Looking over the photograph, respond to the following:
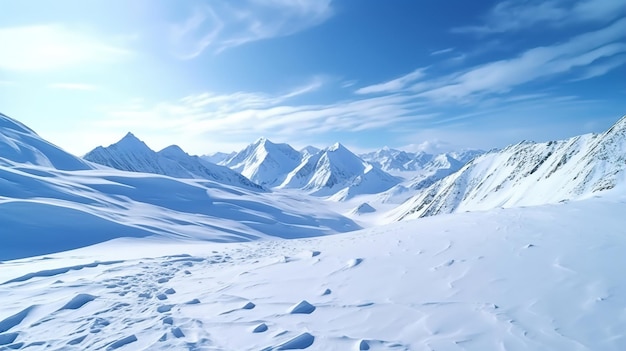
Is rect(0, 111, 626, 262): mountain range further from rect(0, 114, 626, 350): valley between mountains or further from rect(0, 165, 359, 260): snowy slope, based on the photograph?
rect(0, 114, 626, 350): valley between mountains

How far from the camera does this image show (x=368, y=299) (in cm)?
682

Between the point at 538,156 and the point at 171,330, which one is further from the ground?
the point at 538,156

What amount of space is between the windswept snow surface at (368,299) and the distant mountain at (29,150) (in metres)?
103

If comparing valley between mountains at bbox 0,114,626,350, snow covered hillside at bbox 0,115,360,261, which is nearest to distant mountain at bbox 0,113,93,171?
snow covered hillside at bbox 0,115,360,261

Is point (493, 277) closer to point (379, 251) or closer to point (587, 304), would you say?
point (587, 304)

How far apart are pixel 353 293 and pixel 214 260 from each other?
803 centimetres

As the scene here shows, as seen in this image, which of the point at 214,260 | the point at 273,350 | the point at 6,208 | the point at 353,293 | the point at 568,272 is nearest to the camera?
the point at 273,350

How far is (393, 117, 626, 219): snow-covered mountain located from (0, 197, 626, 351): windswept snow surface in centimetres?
1909

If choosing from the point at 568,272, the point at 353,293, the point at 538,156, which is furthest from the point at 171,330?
the point at 538,156

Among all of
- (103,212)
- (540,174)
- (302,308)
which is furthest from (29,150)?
(540,174)

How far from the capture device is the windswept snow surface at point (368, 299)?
509 centimetres

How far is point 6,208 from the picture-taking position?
2472 centimetres

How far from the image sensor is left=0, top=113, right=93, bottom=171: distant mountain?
8569 cm

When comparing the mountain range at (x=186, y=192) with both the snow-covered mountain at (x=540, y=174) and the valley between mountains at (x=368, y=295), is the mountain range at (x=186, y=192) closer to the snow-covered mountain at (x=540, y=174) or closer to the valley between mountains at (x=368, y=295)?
the snow-covered mountain at (x=540, y=174)
